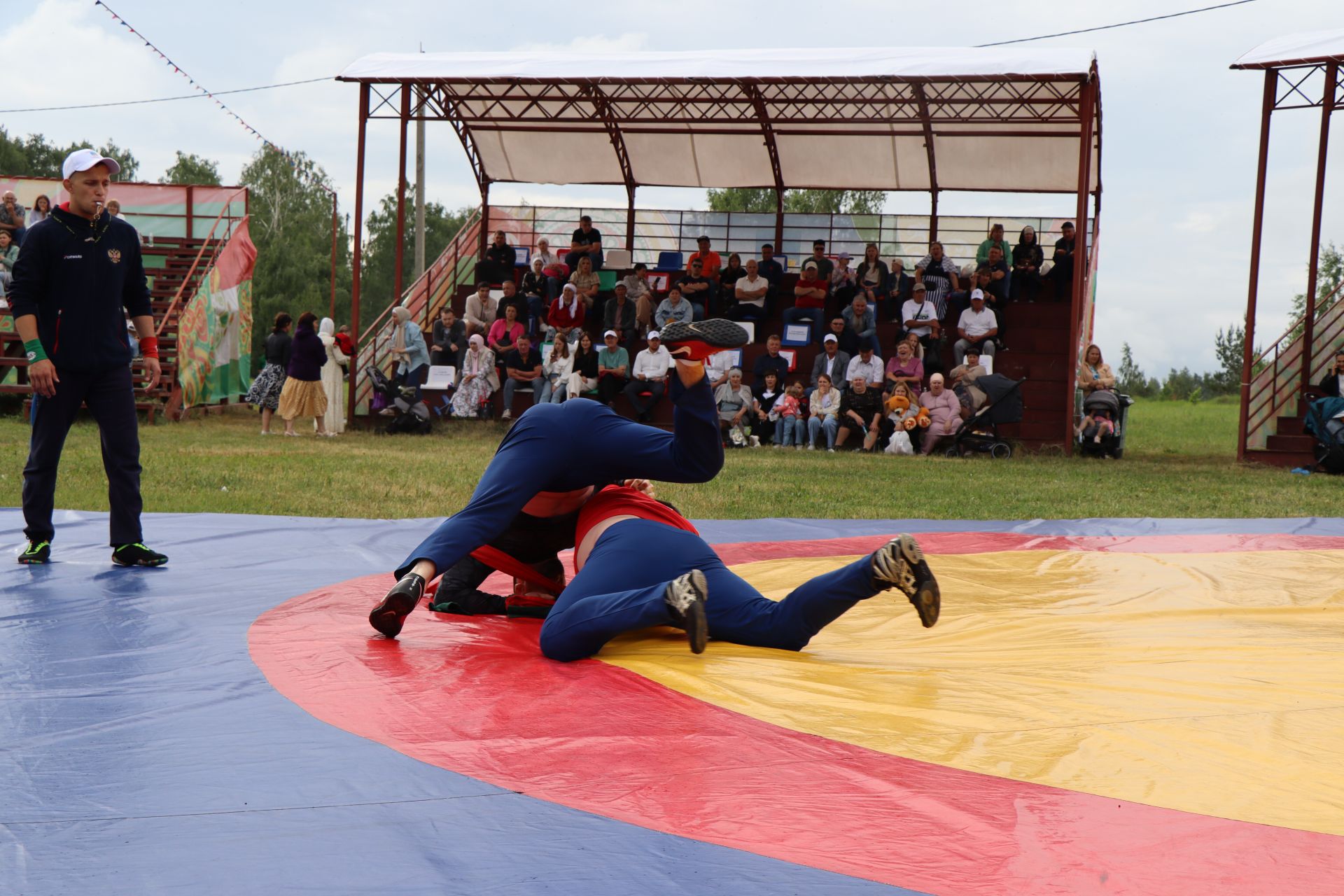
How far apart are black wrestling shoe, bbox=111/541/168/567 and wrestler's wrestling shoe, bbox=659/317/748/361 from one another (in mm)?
2429

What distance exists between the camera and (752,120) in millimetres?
16828

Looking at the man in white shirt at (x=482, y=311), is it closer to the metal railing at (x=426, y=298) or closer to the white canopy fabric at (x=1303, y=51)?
the metal railing at (x=426, y=298)

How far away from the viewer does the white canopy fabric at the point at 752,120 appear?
13859 mm

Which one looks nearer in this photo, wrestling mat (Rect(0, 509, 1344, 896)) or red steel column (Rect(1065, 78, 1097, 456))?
wrestling mat (Rect(0, 509, 1344, 896))

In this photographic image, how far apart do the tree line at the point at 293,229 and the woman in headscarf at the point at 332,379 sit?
29.5 meters

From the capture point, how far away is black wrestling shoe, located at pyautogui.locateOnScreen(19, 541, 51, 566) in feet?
14.4

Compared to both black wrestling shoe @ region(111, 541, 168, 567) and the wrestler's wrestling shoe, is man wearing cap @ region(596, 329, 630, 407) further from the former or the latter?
the wrestler's wrestling shoe

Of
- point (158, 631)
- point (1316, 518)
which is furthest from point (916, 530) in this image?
point (158, 631)

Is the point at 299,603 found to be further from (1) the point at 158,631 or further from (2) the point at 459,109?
(2) the point at 459,109

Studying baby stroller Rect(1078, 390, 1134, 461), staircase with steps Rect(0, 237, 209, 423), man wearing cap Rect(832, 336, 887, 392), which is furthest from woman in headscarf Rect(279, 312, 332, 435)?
baby stroller Rect(1078, 390, 1134, 461)

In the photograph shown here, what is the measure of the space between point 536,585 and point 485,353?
11.0 meters

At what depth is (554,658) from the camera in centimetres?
308

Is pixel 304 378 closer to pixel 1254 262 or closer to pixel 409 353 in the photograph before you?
pixel 409 353

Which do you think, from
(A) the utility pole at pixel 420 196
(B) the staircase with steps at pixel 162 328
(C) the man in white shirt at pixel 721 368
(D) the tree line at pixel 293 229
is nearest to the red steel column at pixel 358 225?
(B) the staircase with steps at pixel 162 328
